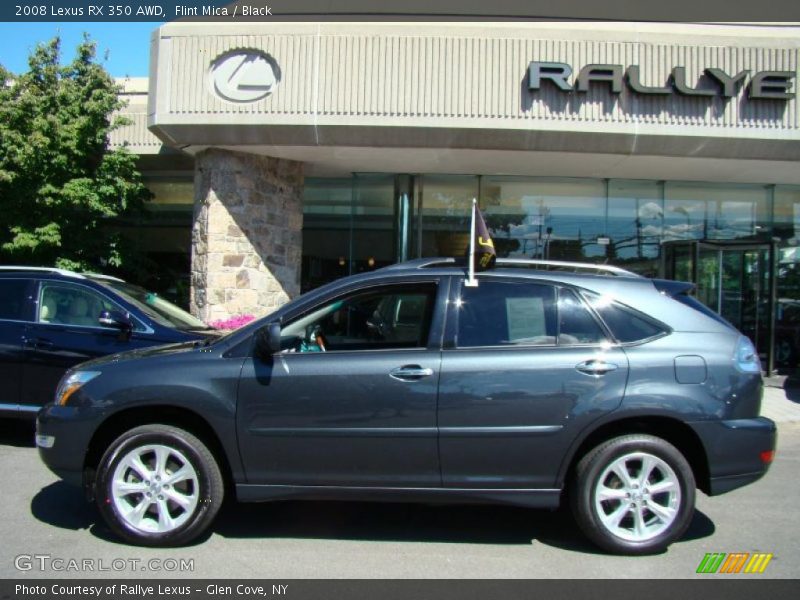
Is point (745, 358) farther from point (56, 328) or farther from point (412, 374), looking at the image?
point (56, 328)

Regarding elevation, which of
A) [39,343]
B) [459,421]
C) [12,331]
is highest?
[12,331]

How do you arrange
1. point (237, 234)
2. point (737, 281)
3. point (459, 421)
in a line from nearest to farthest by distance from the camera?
point (459, 421), point (237, 234), point (737, 281)

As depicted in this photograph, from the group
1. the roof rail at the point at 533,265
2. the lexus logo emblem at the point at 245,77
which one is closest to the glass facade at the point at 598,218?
the lexus logo emblem at the point at 245,77

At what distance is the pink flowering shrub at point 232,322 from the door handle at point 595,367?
6.63m

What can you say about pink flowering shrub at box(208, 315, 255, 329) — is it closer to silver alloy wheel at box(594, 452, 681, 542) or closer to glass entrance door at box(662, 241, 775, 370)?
silver alloy wheel at box(594, 452, 681, 542)

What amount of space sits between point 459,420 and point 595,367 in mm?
916

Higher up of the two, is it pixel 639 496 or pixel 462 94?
pixel 462 94

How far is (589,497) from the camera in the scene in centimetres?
416

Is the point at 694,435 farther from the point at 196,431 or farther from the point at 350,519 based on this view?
the point at 196,431

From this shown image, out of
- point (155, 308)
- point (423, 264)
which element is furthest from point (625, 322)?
point (155, 308)

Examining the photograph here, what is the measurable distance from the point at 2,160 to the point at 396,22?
6363 mm

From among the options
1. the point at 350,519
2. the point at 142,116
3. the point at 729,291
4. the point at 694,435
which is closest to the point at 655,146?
the point at 729,291

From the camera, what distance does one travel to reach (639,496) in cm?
419

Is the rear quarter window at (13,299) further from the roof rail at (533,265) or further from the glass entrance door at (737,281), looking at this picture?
the glass entrance door at (737,281)
